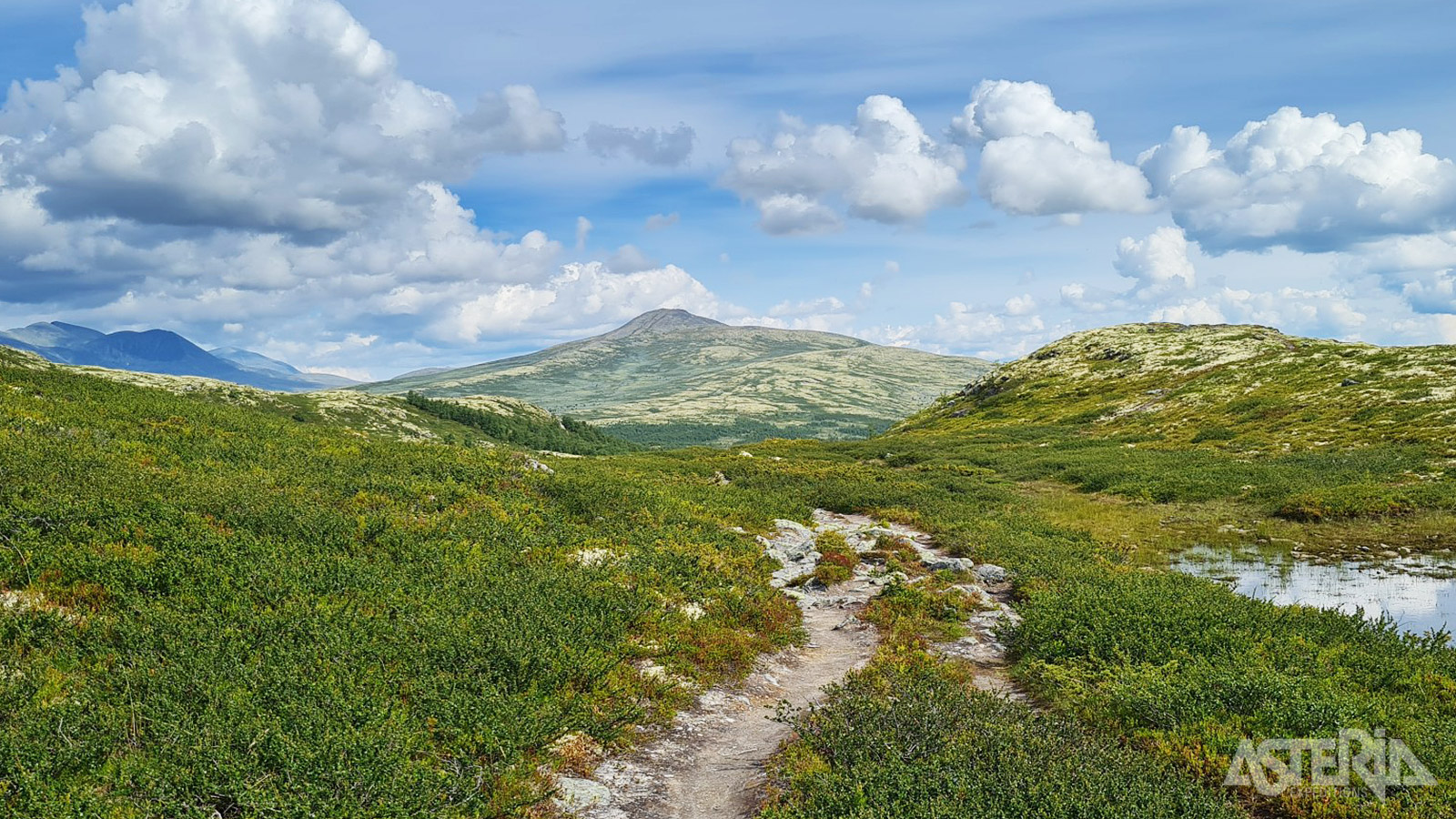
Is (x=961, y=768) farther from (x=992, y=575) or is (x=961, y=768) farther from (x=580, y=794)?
(x=992, y=575)

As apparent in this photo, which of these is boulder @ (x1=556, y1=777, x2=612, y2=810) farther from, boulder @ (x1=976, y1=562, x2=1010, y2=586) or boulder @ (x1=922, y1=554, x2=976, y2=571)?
boulder @ (x1=976, y1=562, x2=1010, y2=586)

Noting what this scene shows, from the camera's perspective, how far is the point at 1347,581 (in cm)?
2191

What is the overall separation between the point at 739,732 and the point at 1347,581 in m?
21.7

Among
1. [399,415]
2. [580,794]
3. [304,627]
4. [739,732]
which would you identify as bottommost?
[739,732]

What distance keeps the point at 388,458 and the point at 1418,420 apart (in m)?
67.8

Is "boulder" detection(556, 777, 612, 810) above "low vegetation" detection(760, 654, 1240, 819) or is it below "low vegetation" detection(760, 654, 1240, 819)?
below

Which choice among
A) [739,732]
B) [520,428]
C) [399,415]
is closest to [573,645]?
[739,732]

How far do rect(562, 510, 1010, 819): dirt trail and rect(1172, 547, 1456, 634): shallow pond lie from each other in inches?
382

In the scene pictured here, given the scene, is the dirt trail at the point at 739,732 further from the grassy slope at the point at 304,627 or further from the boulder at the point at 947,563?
the boulder at the point at 947,563

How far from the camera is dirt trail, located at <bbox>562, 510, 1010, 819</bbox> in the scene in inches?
351

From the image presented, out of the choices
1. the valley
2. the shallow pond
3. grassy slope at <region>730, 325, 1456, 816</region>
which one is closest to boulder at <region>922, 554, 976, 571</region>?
the valley

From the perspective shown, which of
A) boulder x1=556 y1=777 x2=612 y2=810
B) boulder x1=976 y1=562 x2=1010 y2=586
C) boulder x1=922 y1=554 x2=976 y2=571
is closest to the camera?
boulder x1=556 y1=777 x2=612 y2=810

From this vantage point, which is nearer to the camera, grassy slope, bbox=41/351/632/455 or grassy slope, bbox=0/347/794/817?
grassy slope, bbox=0/347/794/817

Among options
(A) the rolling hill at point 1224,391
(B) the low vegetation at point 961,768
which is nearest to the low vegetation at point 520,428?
(A) the rolling hill at point 1224,391
